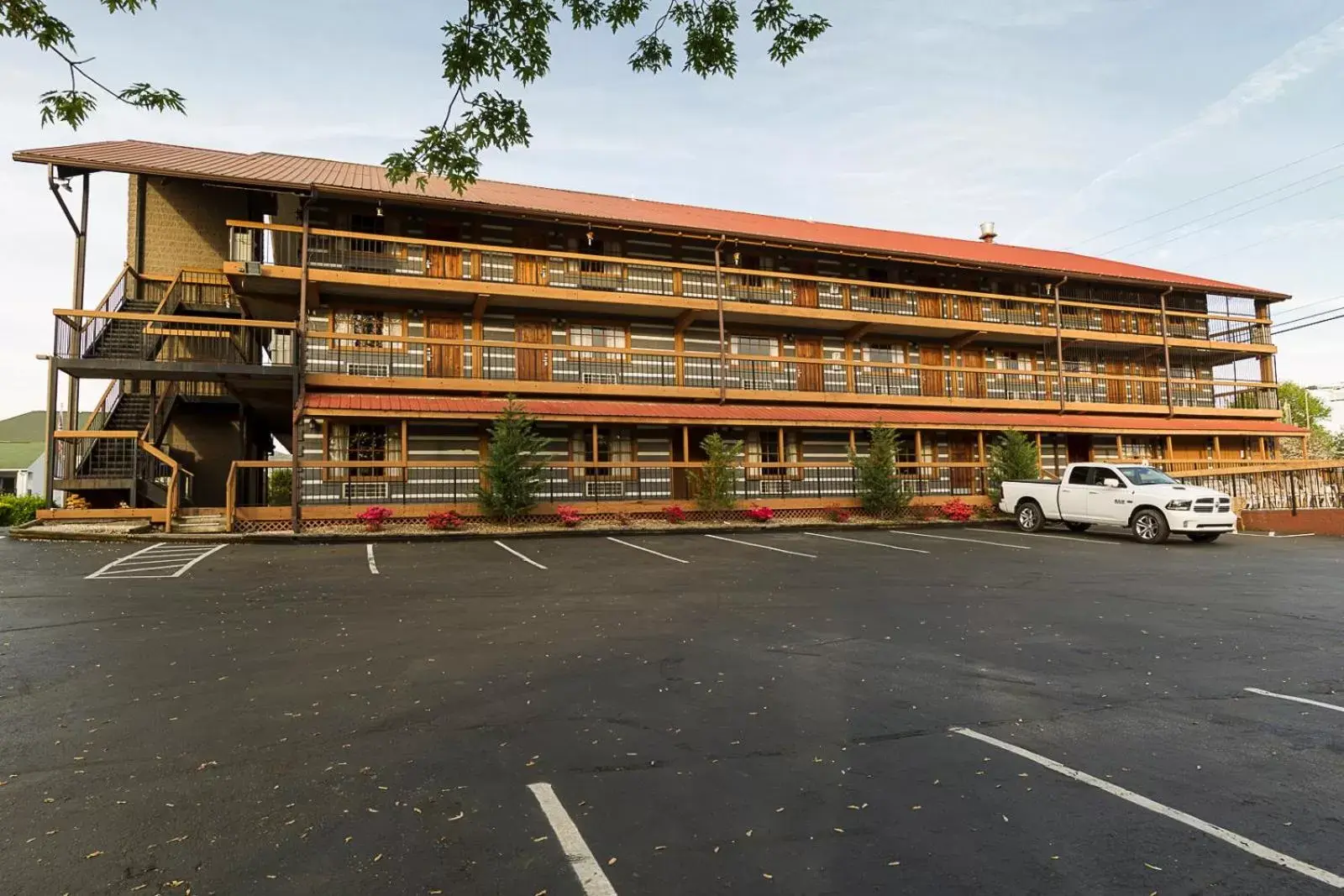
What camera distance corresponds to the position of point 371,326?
64.6ft

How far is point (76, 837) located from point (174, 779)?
0.59 meters

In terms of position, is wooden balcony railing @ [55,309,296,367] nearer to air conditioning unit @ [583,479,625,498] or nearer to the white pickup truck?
air conditioning unit @ [583,479,625,498]

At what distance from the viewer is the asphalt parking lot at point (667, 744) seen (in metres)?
2.69

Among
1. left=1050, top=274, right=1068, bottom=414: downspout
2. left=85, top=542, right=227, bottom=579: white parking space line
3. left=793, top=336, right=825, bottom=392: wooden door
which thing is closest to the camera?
left=85, top=542, right=227, bottom=579: white parking space line

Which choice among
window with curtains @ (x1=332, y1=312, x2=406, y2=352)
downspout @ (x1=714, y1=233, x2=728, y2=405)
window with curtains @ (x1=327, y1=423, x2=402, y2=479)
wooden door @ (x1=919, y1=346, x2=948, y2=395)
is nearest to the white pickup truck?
wooden door @ (x1=919, y1=346, x2=948, y2=395)

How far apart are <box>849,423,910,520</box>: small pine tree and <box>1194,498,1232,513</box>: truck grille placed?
7.16 metres

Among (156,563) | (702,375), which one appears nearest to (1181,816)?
(156,563)

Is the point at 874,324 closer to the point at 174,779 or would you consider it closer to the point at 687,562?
the point at 687,562

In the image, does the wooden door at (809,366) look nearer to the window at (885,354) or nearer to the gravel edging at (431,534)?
the window at (885,354)

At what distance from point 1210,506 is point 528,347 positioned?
16818 mm

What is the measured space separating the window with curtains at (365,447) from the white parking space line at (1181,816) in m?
17.4

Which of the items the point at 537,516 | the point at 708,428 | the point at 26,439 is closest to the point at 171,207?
the point at 537,516

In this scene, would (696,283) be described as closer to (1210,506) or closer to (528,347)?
(528,347)

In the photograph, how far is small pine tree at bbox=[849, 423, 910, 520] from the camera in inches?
803
